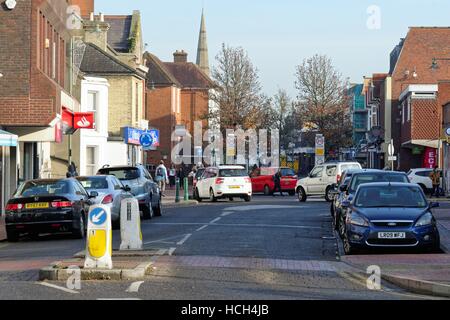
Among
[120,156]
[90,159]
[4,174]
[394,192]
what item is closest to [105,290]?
[394,192]

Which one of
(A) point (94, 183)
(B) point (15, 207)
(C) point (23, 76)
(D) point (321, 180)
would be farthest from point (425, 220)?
(D) point (321, 180)

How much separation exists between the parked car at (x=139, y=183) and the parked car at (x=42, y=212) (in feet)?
20.9

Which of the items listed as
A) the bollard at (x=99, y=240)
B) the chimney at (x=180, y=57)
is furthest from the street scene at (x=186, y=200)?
the chimney at (x=180, y=57)

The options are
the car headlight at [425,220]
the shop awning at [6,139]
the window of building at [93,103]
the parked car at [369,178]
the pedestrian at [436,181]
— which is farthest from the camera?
the window of building at [93,103]

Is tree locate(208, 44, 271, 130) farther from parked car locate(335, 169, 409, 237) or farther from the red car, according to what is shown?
parked car locate(335, 169, 409, 237)

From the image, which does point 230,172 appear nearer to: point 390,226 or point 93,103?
point 93,103

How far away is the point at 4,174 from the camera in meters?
30.3

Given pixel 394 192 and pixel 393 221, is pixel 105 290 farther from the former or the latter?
pixel 394 192

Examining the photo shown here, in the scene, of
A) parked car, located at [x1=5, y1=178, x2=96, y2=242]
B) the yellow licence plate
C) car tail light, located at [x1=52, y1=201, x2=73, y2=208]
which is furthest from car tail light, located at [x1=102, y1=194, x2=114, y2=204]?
the yellow licence plate

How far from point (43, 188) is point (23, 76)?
818cm

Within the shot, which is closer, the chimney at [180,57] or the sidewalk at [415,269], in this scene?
the sidewalk at [415,269]

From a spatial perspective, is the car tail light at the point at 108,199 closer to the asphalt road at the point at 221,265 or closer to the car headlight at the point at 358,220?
the asphalt road at the point at 221,265

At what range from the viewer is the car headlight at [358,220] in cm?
1750

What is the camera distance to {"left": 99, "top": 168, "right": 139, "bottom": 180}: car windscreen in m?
29.1
